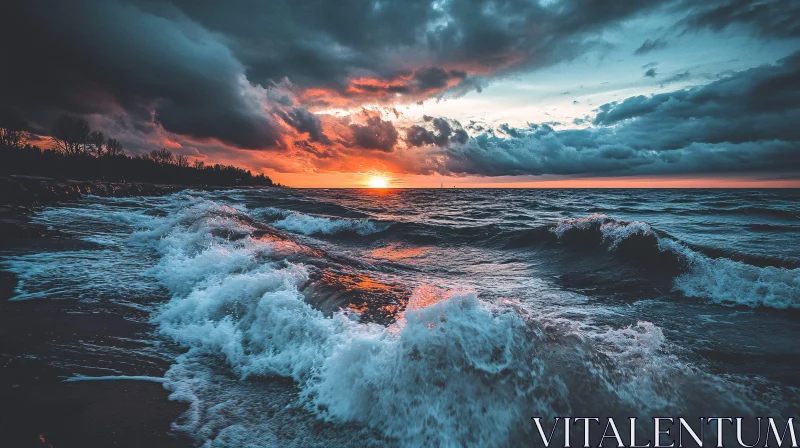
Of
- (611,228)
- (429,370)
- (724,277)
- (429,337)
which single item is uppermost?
→ (611,228)

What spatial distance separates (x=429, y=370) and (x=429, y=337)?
322 mm

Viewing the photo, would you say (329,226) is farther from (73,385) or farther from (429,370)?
(429,370)

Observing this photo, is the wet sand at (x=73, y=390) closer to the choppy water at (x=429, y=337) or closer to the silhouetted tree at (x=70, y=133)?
the choppy water at (x=429, y=337)

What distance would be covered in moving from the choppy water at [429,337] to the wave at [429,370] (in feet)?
0.04

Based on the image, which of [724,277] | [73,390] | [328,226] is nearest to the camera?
[73,390]

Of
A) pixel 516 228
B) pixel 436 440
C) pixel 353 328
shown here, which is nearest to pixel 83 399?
pixel 353 328

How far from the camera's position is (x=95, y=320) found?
3.91m

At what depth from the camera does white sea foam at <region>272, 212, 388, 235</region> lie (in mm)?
16328

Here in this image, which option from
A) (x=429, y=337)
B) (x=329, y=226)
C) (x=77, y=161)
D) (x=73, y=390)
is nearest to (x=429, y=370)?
(x=429, y=337)

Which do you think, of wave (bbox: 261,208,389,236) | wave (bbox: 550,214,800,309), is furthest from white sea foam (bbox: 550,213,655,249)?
wave (bbox: 261,208,389,236)

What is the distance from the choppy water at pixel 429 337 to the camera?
2.66 meters

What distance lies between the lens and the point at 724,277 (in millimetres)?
6668

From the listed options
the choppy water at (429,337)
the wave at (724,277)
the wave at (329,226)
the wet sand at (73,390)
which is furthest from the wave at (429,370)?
the wave at (329,226)

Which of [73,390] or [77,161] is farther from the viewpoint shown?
[77,161]
